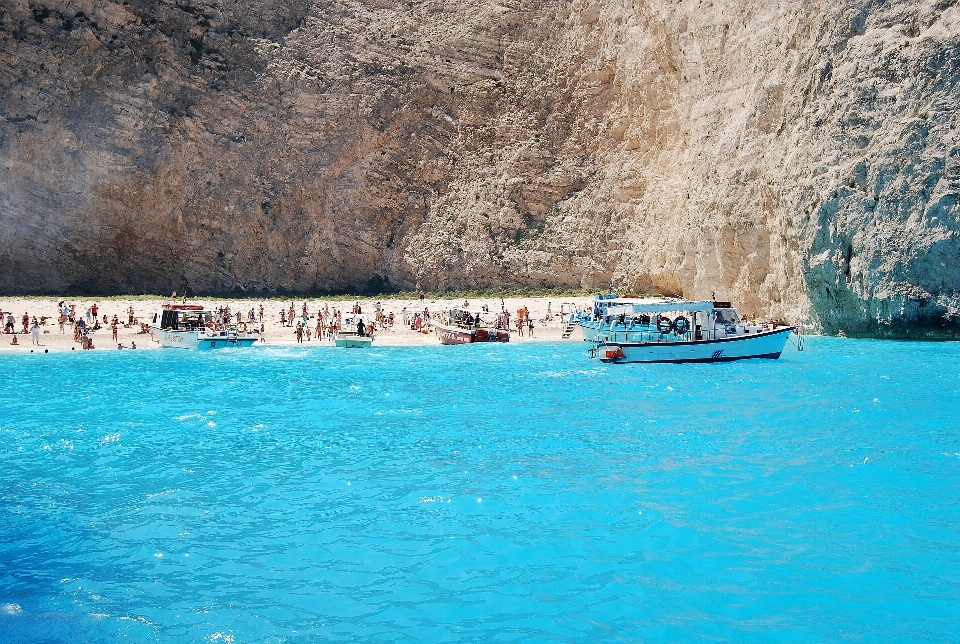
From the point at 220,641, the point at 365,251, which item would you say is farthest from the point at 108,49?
the point at 220,641

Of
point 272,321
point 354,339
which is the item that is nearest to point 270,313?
point 272,321

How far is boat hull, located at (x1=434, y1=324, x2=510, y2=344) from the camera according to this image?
34.7 meters

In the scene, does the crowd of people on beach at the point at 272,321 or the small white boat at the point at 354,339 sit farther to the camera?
the crowd of people on beach at the point at 272,321

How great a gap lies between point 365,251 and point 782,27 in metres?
26.7

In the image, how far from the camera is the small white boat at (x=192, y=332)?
32969 millimetres

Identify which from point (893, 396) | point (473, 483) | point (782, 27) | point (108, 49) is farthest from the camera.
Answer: point (108, 49)

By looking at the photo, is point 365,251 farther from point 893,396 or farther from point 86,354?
point 893,396

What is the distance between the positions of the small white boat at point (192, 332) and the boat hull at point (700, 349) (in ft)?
49.9

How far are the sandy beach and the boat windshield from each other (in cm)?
844

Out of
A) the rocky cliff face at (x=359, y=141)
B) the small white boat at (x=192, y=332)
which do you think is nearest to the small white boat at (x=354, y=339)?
the small white boat at (x=192, y=332)

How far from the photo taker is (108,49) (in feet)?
168

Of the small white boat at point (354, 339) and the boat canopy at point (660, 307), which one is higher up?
the boat canopy at point (660, 307)

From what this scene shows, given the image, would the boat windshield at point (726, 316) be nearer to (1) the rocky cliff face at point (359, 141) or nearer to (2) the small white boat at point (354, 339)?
(1) the rocky cliff face at point (359, 141)

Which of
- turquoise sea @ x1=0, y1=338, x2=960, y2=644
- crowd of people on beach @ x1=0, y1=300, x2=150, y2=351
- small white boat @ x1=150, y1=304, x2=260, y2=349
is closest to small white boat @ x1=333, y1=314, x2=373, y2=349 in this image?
small white boat @ x1=150, y1=304, x2=260, y2=349
